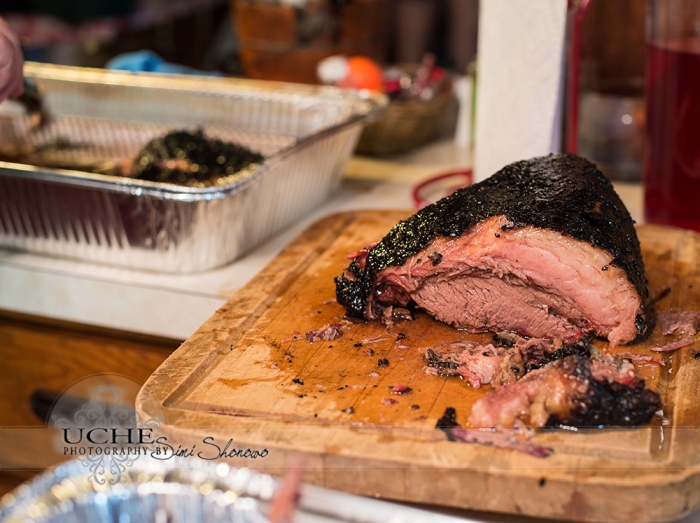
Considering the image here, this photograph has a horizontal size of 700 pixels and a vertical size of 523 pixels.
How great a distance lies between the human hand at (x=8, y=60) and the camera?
5.98 ft

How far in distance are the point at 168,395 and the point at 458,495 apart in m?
0.55

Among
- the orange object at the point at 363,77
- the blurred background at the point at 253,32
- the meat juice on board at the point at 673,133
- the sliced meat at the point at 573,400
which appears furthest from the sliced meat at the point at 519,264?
the blurred background at the point at 253,32

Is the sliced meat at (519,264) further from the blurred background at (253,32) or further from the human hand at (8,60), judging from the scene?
the blurred background at (253,32)

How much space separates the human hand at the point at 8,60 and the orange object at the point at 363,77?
1361 mm

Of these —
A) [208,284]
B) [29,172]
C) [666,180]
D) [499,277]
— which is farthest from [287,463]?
[666,180]

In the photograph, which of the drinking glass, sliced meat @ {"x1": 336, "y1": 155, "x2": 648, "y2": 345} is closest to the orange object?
the drinking glass

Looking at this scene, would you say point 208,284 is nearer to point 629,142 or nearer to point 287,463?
point 287,463

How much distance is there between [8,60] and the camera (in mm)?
1834

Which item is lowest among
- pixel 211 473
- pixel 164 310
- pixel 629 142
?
pixel 164 310

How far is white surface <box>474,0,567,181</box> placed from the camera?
6.93ft

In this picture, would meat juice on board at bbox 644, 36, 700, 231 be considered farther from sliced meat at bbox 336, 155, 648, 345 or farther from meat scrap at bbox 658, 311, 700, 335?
meat scrap at bbox 658, 311, 700, 335

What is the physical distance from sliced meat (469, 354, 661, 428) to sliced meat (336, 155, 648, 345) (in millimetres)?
250

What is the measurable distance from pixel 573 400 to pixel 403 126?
71.8 inches

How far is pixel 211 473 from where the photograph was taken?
41.6 inches
